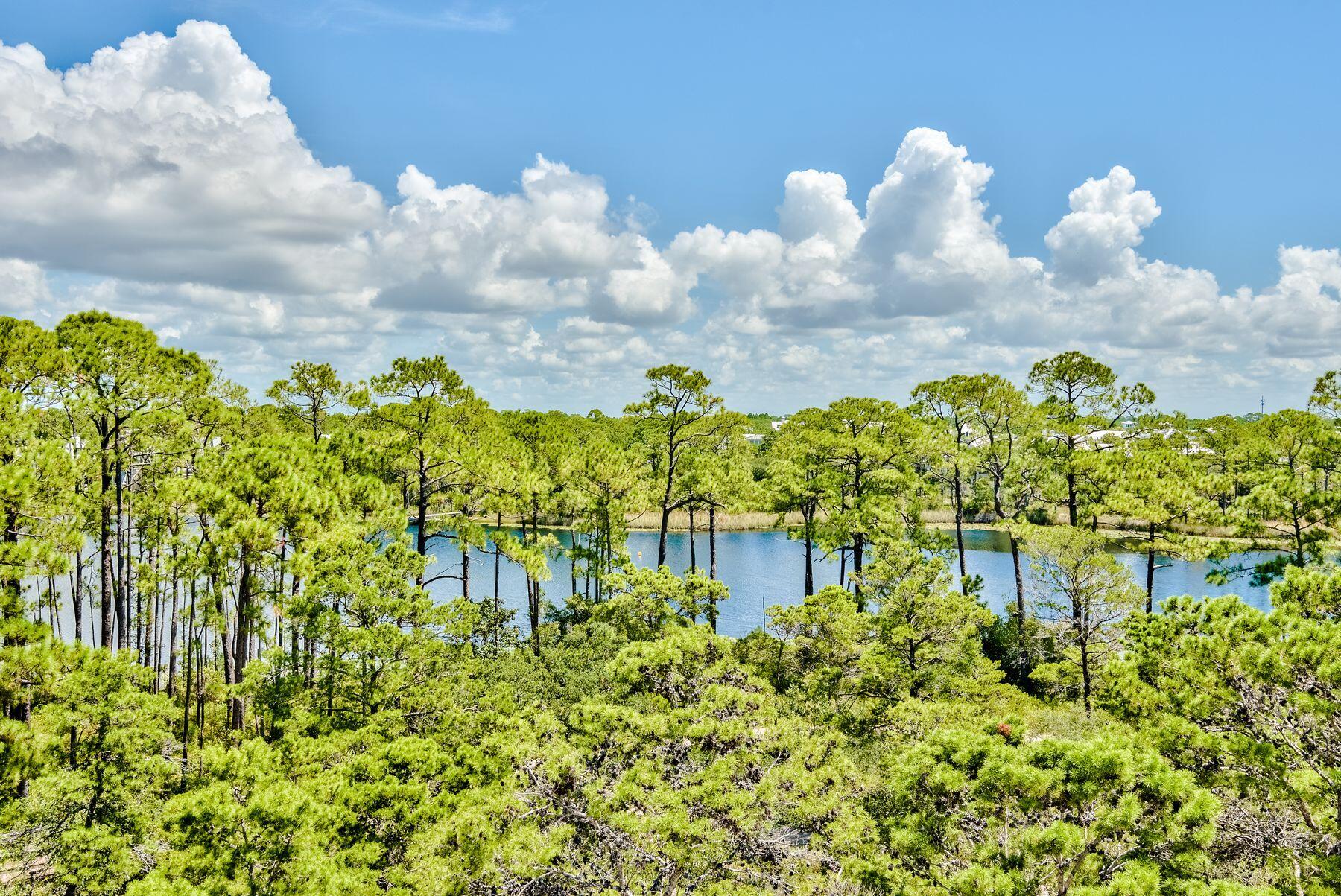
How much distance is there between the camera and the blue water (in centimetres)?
3525

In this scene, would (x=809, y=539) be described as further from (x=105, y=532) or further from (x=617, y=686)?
(x=105, y=532)

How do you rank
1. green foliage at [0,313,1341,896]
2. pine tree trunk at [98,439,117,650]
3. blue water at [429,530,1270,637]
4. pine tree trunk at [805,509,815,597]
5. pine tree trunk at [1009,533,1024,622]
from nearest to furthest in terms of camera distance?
green foliage at [0,313,1341,896] < pine tree trunk at [98,439,117,650] < pine tree trunk at [1009,533,1024,622] < pine tree trunk at [805,509,815,597] < blue water at [429,530,1270,637]

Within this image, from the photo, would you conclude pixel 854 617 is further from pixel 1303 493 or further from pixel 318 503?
pixel 318 503

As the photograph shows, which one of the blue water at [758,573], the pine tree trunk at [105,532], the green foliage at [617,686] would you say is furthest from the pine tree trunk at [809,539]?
the pine tree trunk at [105,532]

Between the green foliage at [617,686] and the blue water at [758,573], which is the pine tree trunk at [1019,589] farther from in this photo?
the blue water at [758,573]

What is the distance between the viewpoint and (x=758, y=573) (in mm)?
43156

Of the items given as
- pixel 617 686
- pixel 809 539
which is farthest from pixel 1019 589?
pixel 617 686

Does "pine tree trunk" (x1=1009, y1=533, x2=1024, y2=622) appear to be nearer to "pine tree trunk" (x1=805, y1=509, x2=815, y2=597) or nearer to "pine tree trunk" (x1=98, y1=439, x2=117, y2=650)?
"pine tree trunk" (x1=805, y1=509, x2=815, y2=597)

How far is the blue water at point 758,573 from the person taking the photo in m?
35.2

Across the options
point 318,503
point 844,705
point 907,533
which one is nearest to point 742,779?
point 844,705

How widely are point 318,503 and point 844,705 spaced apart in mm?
12103

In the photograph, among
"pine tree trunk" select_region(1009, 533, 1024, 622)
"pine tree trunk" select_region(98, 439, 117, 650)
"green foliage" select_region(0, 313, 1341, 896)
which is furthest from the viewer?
"pine tree trunk" select_region(1009, 533, 1024, 622)

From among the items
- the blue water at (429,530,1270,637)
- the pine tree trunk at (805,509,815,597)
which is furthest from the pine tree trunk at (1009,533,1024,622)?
the pine tree trunk at (805,509,815,597)

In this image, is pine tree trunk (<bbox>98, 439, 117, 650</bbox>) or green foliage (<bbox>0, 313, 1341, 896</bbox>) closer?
green foliage (<bbox>0, 313, 1341, 896</bbox>)
